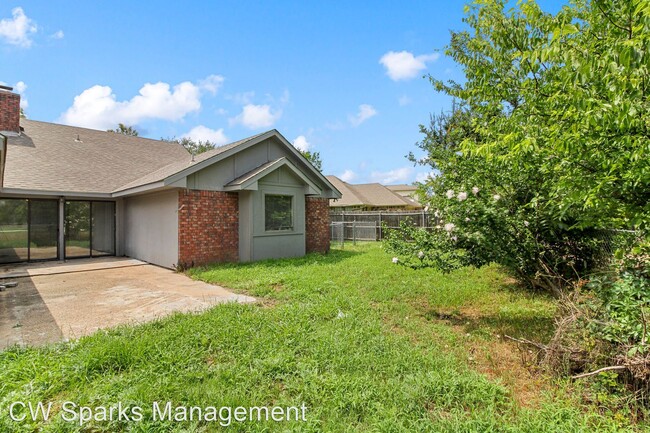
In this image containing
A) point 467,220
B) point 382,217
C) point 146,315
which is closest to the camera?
point 467,220

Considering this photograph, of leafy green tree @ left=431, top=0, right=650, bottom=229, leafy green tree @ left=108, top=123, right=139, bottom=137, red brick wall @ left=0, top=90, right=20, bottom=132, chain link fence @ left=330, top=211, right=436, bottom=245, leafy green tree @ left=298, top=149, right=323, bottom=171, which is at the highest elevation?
leafy green tree @ left=108, top=123, right=139, bottom=137

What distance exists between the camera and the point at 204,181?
10016 mm

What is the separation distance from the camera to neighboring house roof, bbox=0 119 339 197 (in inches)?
409

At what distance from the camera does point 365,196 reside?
32750 mm

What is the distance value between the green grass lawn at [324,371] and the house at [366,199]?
24.1m

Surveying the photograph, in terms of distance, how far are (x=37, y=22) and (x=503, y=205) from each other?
12.2 metres

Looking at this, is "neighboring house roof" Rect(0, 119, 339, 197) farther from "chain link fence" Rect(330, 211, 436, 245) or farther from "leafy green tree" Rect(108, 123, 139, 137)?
"leafy green tree" Rect(108, 123, 139, 137)

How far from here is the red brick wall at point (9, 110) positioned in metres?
12.7

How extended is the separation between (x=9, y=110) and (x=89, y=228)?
19.0 feet

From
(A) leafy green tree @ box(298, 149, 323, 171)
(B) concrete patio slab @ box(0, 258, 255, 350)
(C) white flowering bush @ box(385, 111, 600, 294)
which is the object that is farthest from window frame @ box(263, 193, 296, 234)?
(A) leafy green tree @ box(298, 149, 323, 171)

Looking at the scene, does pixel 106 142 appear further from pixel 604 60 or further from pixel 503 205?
pixel 604 60

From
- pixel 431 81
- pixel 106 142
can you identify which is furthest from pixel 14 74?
pixel 431 81

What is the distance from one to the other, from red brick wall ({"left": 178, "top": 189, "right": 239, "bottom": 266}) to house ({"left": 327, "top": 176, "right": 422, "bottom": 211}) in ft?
61.6

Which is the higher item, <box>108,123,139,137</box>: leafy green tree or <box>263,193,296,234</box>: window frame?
<box>108,123,139,137</box>: leafy green tree
